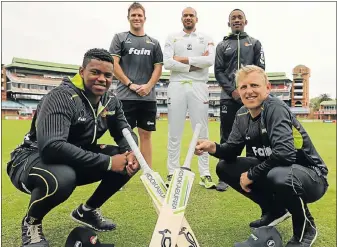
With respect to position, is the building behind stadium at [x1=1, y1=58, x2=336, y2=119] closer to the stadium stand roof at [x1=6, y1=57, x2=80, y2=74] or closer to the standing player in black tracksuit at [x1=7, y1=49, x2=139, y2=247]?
the stadium stand roof at [x1=6, y1=57, x2=80, y2=74]

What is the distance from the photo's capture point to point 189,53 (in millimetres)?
4738

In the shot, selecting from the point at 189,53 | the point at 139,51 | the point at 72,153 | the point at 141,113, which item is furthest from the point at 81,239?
the point at 189,53

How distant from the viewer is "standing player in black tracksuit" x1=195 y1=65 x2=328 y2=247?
245 cm

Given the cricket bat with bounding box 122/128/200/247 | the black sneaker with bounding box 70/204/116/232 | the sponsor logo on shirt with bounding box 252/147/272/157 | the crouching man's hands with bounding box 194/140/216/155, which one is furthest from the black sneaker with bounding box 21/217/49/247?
the sponsor logo on shirt with bounding box 252/147/272/157

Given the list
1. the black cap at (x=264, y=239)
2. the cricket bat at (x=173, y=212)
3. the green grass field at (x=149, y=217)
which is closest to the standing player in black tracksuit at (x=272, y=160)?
the black cap at (x=264, y=239)

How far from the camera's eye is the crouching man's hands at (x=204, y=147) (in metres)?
2.88

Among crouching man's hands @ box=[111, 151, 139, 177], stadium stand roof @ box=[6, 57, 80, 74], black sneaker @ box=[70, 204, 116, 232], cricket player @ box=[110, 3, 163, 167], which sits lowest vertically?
black sneaker @ box=[70, 204, 116, 232]

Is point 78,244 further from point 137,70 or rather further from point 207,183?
point 137,70

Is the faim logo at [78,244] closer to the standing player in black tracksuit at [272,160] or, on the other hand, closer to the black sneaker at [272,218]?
the standing player in black tracksuit at [272,160]

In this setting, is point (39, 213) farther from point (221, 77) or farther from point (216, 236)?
point (221, 77)

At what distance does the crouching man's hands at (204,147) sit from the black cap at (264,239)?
0.78 m

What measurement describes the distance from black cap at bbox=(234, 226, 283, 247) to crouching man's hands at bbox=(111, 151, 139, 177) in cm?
96

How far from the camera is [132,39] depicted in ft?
15.3

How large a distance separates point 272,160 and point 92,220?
1.60 m
